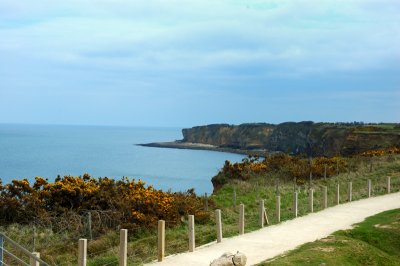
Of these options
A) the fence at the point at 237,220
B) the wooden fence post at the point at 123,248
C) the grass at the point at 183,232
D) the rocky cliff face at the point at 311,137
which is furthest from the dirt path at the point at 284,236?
the rocky cliff face at the point at 311,137

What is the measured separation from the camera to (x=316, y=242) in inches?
677

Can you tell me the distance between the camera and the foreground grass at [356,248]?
1488 centimetres

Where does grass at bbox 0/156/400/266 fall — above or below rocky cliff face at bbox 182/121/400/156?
below

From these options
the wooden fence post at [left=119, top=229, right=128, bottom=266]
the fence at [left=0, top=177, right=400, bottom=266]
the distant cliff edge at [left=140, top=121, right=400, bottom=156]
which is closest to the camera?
the fence at [left=0, top=177, right=400, bottom=266]

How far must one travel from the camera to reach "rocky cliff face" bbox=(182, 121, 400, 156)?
3597 inches

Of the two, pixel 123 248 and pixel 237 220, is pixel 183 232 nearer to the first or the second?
pixel 237 220

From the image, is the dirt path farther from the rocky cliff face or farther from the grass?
the rocky cliff face

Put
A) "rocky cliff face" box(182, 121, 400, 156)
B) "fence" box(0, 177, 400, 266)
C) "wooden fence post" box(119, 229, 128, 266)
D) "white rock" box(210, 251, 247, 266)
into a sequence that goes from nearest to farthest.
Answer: "fence" box(0, 177, 400, 266) < "white rock" box(210, 251, 247, 266) < "wooden fence post" box(119, 229, 128, 266) < "rocky cliff face" box(182, 121, 400, 156)

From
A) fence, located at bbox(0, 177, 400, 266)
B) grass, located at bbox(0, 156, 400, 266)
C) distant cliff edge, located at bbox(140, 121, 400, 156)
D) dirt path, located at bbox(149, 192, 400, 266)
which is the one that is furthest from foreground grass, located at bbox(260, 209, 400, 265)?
distant cliff edge, located at bbox(140, 121, 400, 156)

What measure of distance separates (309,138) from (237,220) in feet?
376

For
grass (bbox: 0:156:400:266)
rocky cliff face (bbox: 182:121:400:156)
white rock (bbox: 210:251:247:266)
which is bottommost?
grass (bbox: 0:156:400:266)

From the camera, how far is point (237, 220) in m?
23.6

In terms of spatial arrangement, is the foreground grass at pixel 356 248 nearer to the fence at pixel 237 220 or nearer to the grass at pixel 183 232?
the grass at pixel 183 232

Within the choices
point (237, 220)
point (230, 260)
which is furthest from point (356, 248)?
point (237, 220)
